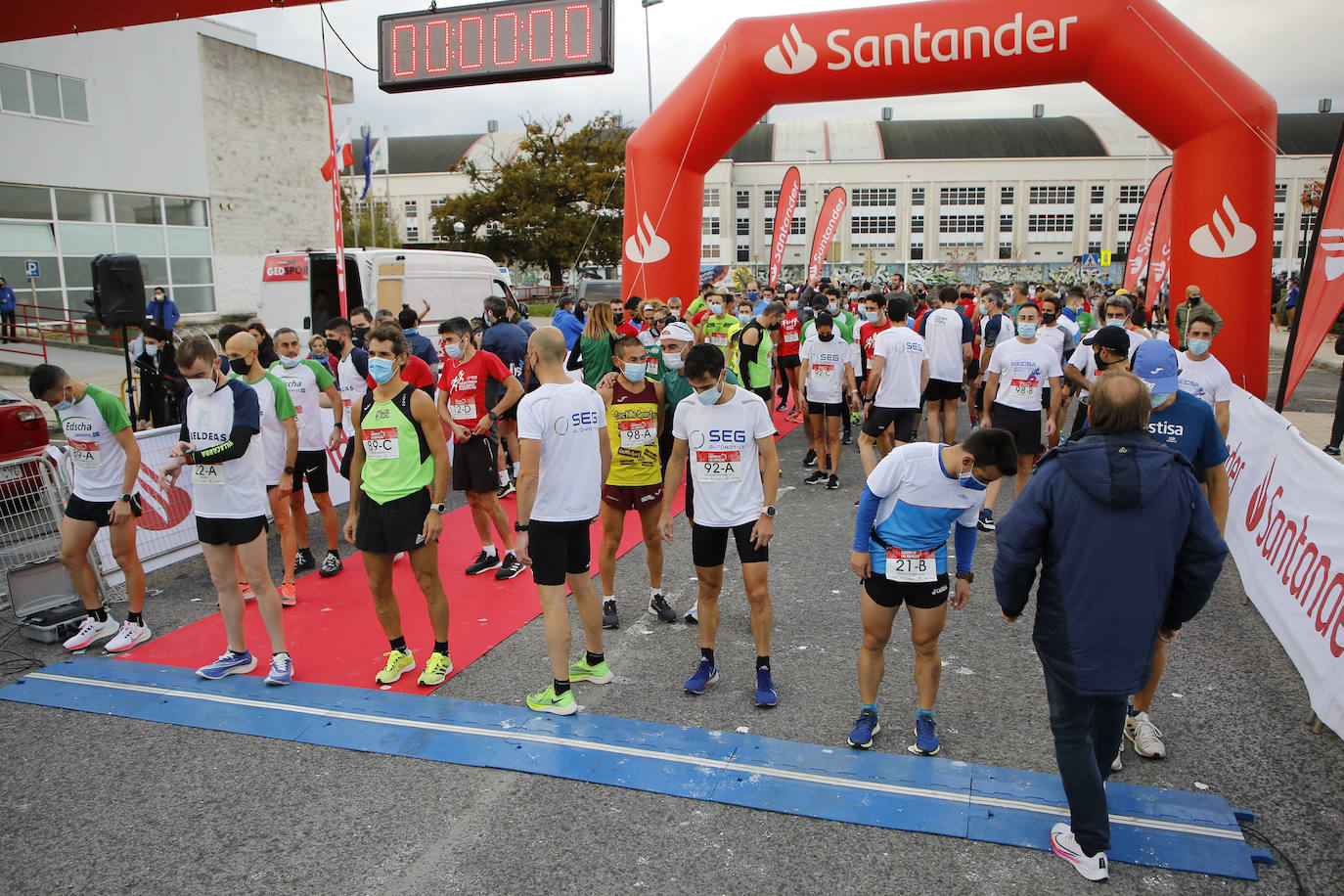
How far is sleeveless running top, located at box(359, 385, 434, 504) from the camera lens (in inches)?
184

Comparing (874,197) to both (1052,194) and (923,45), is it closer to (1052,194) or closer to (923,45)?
(1052,194)

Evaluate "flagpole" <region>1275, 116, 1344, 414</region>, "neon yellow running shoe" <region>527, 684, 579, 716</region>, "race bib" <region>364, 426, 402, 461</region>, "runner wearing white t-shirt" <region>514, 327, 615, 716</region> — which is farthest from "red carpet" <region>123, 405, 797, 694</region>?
"flagpole" <region>1275, 116, 1344, 414</region>

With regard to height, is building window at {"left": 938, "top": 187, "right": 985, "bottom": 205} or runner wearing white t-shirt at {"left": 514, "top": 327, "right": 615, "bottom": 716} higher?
building window at {"left": 938, "top": 187, "right": 985, "bottom": 205}

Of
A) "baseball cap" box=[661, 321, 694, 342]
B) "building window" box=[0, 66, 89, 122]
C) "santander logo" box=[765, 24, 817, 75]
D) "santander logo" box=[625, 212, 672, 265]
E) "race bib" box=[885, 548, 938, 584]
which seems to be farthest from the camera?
→ "building window" box=[0, 66, 89, 122]

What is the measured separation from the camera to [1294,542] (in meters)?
5.12

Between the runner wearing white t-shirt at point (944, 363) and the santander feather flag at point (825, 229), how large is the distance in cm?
1015

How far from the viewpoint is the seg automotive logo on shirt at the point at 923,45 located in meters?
9.65

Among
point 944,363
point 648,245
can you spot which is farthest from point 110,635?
point 648,245

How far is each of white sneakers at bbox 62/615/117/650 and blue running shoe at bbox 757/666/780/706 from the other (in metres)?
4.29

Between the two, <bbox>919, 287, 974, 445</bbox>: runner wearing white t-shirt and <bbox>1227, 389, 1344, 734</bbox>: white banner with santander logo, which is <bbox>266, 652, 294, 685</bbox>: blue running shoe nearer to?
<bbox>1227, 389, 1344, 734</bbox>: white banner with santander logo

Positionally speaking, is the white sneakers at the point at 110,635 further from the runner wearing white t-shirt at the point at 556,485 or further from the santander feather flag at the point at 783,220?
A: the santander feather flag at the point at 783,220

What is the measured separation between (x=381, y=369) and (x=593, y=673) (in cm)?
203

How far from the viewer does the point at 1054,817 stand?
3443 mm

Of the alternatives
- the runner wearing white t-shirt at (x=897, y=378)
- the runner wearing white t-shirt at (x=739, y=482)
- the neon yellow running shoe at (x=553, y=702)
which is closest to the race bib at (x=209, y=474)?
the neon yellow running shoe at (x=553, y=702)
